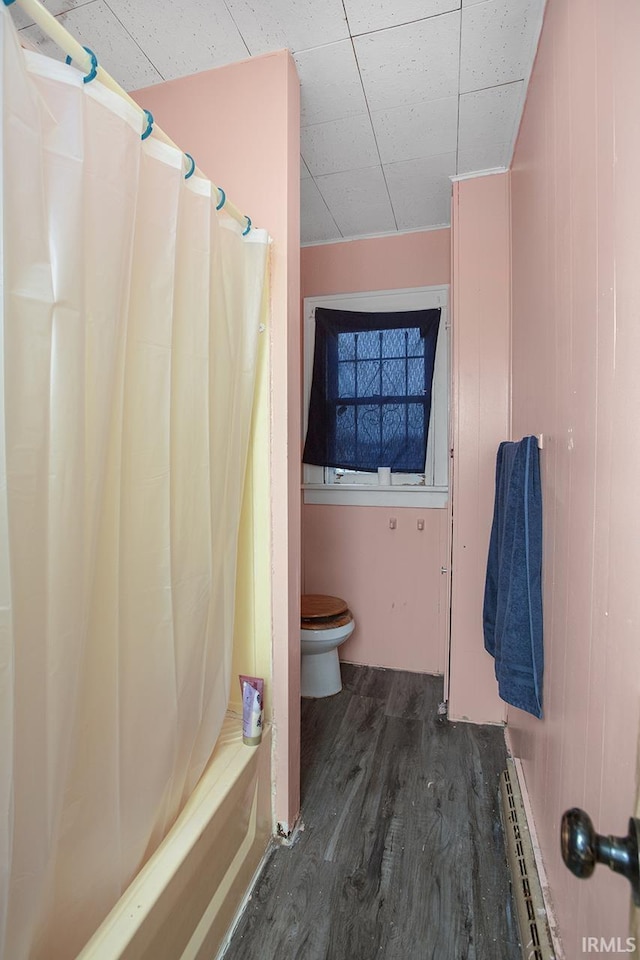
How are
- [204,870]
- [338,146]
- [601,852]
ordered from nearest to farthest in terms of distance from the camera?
1. [601,852]
2. [204,870]
3. [338,146]

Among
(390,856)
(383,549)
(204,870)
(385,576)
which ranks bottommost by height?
(390,856)

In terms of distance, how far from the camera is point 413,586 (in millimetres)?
2416

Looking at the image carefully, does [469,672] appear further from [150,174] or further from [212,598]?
[150,174]

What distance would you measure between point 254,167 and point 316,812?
206 centimetres

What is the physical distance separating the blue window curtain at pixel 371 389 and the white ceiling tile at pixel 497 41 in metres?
1.01

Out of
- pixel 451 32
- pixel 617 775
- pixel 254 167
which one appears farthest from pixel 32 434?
pixel 451 32

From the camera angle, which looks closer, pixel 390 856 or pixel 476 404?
pixel 390 856

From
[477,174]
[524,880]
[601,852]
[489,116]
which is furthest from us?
[477,174]

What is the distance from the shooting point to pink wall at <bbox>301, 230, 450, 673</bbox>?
2.38 meters

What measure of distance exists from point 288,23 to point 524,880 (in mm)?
2398

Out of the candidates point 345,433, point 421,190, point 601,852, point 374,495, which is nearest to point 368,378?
point 345,433

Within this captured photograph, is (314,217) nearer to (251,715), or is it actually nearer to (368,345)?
(368,345)

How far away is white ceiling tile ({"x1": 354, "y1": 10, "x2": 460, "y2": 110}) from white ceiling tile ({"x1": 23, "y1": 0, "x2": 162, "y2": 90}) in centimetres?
68

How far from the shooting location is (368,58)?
1.37 m
